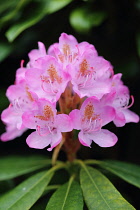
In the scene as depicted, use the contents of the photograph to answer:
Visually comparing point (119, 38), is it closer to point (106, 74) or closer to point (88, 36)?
point (88, 36)

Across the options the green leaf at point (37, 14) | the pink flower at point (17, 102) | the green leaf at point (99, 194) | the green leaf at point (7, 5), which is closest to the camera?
the green leaf at point (99, 194)

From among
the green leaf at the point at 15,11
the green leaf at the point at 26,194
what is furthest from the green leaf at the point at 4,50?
the green leaf at the point at 26,194

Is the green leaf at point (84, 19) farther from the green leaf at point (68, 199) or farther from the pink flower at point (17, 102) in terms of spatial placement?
the green leaf at point (68, 199)

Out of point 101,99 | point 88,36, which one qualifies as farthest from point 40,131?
point 88,36

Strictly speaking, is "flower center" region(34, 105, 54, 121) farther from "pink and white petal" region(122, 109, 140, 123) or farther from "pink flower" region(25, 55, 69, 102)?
"pink and white petal" region(122, 109, 140, 123)

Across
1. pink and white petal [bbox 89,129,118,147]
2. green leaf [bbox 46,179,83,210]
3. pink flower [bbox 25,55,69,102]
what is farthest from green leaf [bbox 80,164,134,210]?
pink flower [bbox 25,55,69,102]

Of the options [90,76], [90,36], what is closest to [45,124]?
[90,76]
